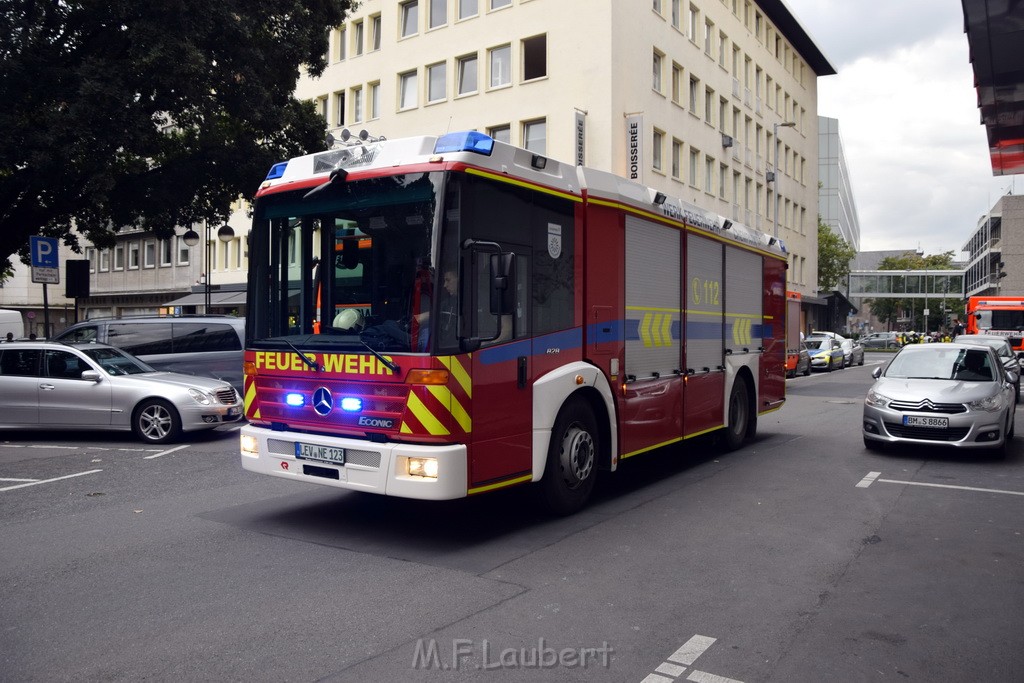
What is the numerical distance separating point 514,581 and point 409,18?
36.5 meters

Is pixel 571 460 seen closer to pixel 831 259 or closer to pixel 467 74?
pixel 467 74

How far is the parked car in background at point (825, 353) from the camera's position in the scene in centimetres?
3478

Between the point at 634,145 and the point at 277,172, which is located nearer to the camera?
the point at 277,172

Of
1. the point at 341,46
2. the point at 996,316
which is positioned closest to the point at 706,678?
the point at 996,316

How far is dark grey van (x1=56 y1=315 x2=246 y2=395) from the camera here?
16172 mm

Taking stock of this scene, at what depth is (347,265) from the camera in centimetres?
651

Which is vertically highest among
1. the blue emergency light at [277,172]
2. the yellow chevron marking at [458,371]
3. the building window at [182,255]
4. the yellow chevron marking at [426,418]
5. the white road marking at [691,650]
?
the building window at [182,255]

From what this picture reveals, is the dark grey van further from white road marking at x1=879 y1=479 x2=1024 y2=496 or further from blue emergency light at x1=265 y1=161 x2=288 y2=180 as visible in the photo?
white road marking at x1=879 y1=479 x2=1024 y2=496

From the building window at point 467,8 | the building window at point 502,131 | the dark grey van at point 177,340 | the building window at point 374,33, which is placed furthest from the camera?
the building window at point 374,33

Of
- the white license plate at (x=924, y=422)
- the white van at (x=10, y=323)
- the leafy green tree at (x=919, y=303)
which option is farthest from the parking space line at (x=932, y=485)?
the leafy green tree at (x=919, y=303)

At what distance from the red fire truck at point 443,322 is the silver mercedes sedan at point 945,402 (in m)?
4.43

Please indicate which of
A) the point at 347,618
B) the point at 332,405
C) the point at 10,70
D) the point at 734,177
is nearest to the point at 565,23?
the point at 734,177

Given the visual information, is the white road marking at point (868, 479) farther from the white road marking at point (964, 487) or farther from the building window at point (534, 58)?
the building window at point (534, 58)

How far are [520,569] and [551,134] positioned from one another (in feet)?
92.7
